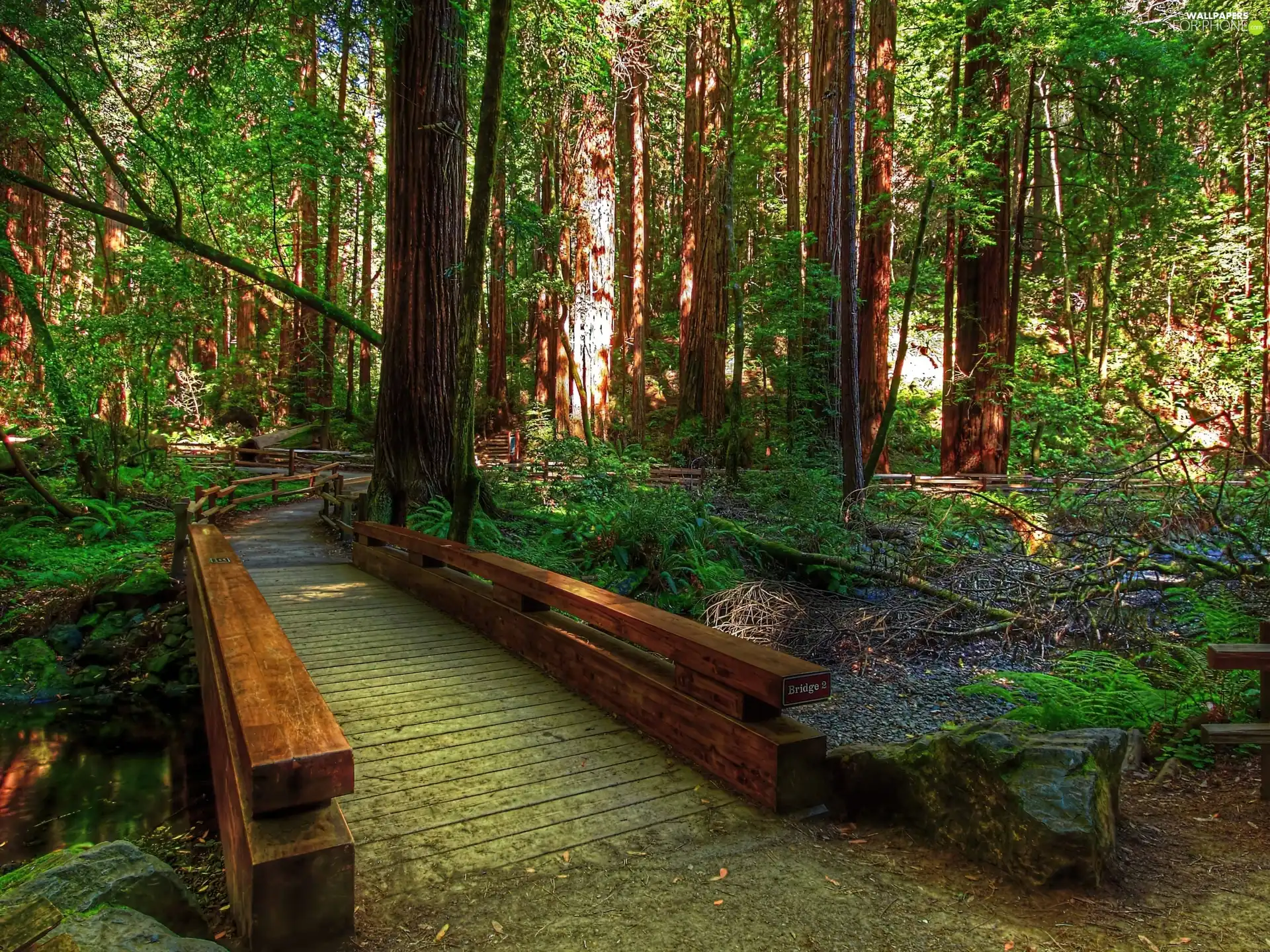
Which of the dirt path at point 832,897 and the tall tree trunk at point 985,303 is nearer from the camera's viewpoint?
the dirt path at point 832,897

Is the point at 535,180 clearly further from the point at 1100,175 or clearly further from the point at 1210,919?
the point at 1210,919

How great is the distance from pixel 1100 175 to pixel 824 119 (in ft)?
39.2

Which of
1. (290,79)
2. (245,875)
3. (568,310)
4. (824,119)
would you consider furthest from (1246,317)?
(245,875)

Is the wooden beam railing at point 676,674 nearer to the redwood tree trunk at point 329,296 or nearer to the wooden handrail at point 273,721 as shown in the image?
the wooden handrail at point 273,721

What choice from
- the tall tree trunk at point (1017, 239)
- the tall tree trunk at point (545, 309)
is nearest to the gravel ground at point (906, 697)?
the tall tree trunk at point (1017, 239)

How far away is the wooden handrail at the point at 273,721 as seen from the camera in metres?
2.62

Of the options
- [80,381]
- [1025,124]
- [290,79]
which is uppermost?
[1025,124]

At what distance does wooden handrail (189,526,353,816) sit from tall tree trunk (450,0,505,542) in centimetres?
364

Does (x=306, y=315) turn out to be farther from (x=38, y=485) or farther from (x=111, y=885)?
(x=111, y=885)

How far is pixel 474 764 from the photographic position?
13.2 ft

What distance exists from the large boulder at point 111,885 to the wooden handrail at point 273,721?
0.38 m

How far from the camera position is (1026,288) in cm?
2680

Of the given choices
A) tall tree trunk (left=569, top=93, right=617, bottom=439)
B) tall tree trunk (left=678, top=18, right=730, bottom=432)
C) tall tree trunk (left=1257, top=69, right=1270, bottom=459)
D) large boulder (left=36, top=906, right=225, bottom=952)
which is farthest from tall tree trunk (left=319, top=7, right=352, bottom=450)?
tall tree trunk (left=1257, top=69, right=1270, bottom=459)

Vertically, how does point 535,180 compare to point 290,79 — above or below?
above
